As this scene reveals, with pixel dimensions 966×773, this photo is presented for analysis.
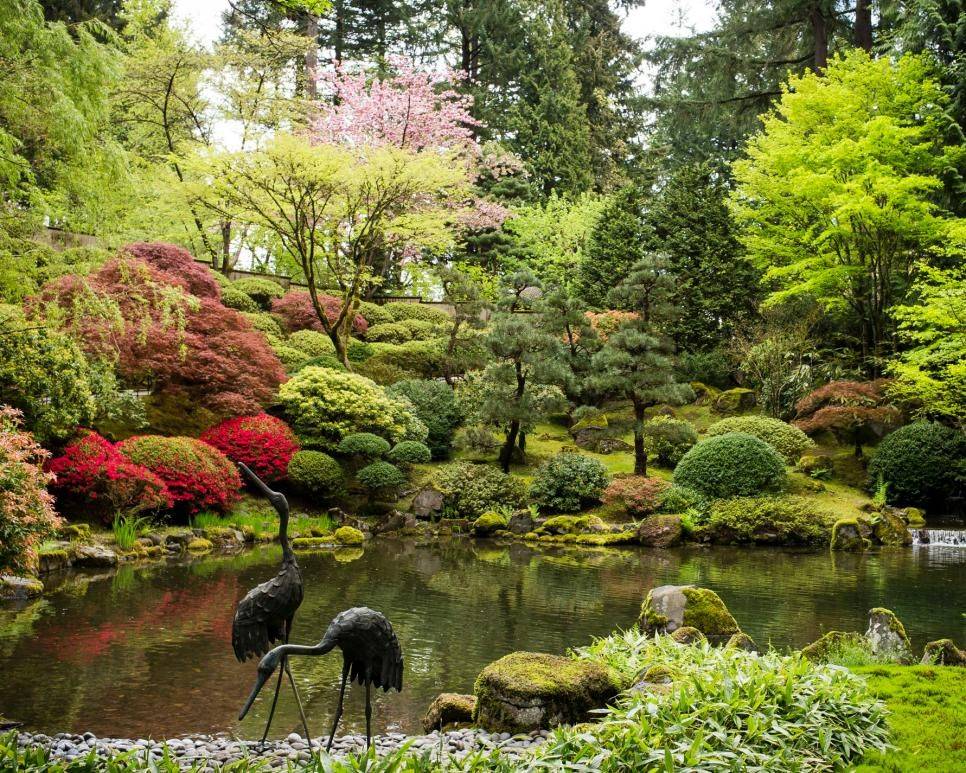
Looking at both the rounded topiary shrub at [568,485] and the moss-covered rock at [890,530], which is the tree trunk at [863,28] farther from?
the rounded topiary shrub at [568,485]

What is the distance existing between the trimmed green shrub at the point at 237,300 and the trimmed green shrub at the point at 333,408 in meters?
5.39

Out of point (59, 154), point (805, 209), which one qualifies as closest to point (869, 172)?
point (805, 209)

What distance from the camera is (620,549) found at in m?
14.0

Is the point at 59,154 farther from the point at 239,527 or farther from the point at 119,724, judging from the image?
the point at 239,527

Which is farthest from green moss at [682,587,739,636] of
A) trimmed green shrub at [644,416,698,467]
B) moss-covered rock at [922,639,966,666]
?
trimmed green shrub at [644,416,698,467]

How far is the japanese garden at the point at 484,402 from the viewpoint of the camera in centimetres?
503

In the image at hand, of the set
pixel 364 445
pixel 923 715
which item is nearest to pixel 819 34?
pixel 364 445

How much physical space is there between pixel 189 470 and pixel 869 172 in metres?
14.0

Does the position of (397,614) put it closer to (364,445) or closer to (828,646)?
(828,646)

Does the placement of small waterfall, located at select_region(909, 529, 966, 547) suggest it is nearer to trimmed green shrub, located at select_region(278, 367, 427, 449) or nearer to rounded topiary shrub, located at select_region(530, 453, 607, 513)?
rounded topiary shrub, located at select_region(530, 453, 607, 513)

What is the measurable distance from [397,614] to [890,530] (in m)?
9.52

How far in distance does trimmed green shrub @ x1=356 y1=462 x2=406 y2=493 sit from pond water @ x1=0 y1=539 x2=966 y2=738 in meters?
2.03

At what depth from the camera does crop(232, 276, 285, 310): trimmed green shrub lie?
74.6 ft

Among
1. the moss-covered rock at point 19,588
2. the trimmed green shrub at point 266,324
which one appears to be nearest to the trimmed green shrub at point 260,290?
the trimmed green shrub at point 266,324
